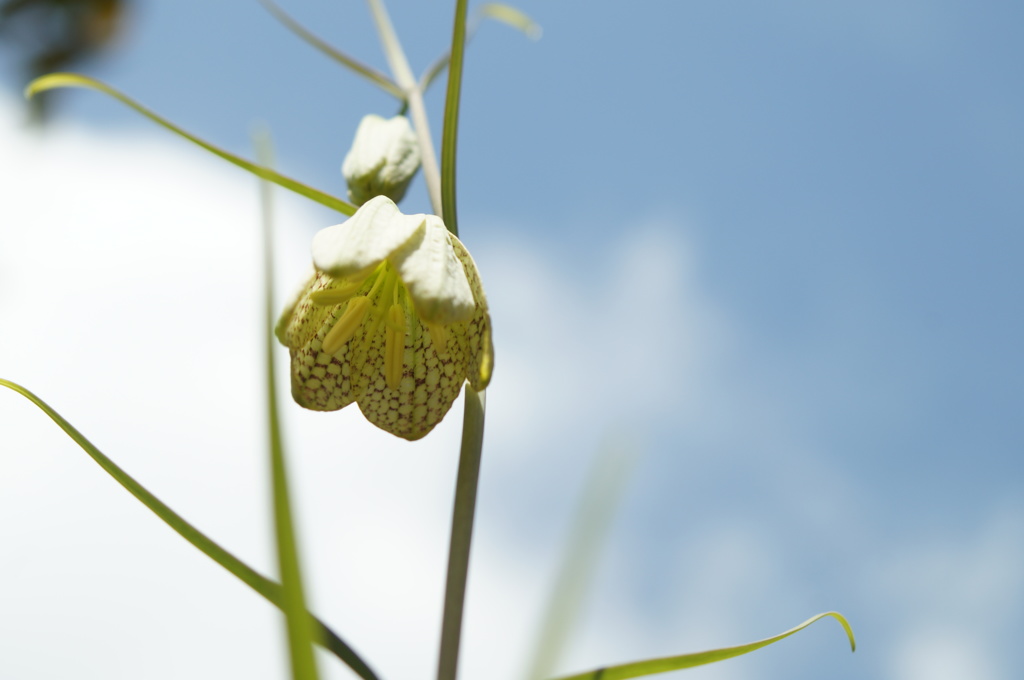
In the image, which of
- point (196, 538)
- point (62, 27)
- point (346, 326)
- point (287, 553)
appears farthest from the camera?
point (62, 27)

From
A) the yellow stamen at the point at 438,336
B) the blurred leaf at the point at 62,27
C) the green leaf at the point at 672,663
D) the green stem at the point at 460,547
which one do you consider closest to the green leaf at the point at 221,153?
the yellow stamen at the point at 438,336

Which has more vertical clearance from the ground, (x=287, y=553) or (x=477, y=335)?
(x=477, y=335)

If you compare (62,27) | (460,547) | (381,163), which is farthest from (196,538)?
(62,27)

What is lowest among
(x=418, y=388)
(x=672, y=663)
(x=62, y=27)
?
(x=672, y=663)

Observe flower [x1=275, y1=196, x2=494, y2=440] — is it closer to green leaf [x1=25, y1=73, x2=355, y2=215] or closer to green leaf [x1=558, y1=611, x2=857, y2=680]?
green leaf [x1=25, y1=73, x2=355, y2=215]

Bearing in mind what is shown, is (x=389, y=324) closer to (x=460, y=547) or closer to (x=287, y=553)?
(x=460, y=547)

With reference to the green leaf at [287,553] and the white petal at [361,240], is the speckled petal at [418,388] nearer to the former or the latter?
the white petal at [361,240]
